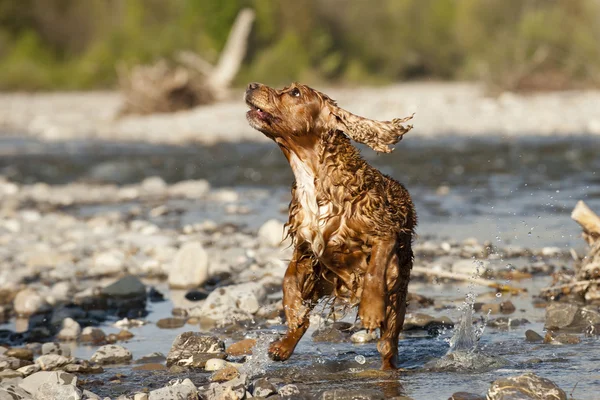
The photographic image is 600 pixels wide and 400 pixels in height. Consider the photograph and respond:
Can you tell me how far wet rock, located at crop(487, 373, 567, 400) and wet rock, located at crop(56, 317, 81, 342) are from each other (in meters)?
3.52

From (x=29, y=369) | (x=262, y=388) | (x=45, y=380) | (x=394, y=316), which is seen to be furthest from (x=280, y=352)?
(x=29, y=369)

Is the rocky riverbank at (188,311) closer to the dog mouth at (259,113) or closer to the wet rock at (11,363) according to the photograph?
the wet rock at (11,363)

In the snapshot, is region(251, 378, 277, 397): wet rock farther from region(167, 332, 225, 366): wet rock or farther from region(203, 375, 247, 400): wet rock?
region(167, 332, 225, 366): wet rock

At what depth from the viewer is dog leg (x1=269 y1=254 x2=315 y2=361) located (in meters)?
5.88

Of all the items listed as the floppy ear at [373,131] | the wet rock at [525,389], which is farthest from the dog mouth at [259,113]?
the wet rock at [525,389]

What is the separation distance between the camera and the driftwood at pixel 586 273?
7574 millimetres

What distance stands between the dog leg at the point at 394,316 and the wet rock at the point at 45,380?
1.80m

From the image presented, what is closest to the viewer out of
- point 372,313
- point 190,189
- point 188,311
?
point 372,313

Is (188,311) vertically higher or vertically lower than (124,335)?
higher

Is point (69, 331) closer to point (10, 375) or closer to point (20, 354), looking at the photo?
point (20, 354)

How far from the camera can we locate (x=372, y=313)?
5.51 meters

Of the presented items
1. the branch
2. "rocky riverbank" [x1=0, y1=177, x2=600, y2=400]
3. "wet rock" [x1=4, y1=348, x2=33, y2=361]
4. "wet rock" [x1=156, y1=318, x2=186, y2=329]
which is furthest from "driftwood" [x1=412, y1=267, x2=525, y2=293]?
the branch

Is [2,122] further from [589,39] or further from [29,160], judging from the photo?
[589,39]

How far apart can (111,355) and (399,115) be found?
56.5 feet
